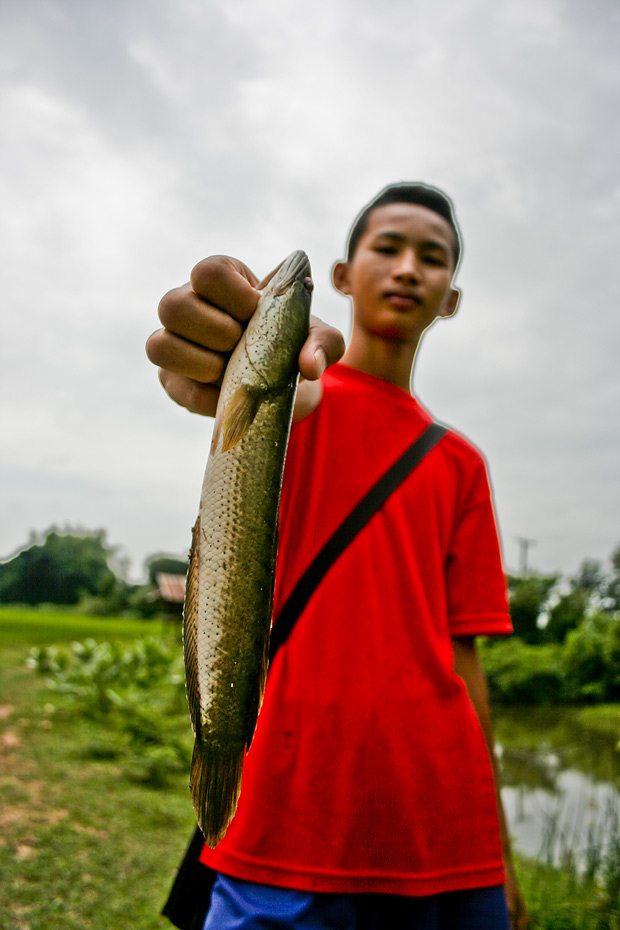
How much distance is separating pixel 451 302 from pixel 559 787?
8.21m

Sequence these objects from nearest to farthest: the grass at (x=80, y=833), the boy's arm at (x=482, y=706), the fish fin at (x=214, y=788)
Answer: the fish fin at (x=214, y=788), the boy's arm at (x=482, y=706), the grass at (x=80, y=833)

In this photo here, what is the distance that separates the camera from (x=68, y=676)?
28.2 ft

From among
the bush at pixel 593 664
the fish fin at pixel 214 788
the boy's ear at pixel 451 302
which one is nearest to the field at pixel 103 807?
the fish fin at pixel 214 788

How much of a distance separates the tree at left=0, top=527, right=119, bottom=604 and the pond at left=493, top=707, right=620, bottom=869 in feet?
110

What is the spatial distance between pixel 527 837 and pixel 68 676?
Result: 228 inches

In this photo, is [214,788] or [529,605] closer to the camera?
[214,788]

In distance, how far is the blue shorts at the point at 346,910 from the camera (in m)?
1.43

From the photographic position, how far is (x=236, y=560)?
1174 millimetres

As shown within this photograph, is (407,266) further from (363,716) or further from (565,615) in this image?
(565,615)

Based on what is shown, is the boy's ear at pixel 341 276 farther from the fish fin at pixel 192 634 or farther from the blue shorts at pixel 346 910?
the blue shorts at pixel 346 910

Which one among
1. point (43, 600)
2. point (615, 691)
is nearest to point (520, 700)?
point (615, 691)

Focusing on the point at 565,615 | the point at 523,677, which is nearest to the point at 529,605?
the point at 565,615

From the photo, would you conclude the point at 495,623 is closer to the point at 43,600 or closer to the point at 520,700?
the point at 520,700

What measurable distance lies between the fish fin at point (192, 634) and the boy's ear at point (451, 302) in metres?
1.51
